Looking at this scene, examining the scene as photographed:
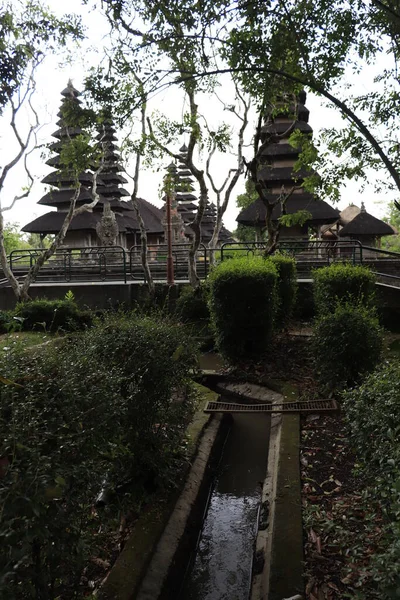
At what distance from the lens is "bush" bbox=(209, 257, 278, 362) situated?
893 cm

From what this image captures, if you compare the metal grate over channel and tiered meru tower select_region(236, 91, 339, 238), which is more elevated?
tiered meru tower select_region(236, 91, 339, 238)

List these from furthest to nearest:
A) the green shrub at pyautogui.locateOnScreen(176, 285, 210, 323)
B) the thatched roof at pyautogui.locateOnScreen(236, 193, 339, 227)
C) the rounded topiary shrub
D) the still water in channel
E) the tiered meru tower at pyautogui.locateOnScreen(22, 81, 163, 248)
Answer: the tiered meru tower at pyautogui.locateOnScreen(22, 81, 163, 248) → the thatched roof at pyautogui.locateOnScreen(236, 193, 339, 227) → the green shrub at pyautogui.locateOnScreen(176, 285, 210, 323) → the still water in channel → the rounded topiary shrub

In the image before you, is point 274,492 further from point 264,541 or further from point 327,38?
point 327,38

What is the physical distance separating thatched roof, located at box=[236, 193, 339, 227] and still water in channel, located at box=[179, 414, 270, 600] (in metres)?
16.5

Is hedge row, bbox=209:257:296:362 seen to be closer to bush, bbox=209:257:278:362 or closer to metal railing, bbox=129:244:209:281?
bush, bbox=209:257:278:362

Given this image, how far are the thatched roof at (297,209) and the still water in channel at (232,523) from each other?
16495 mm

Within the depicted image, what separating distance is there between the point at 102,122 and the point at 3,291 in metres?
13.8

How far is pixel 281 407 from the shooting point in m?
6.98

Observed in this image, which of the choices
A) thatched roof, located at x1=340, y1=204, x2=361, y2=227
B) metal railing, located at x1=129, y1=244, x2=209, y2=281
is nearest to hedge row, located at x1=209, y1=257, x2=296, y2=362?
metal railing, located at x1=129, y1=244, x2=209, y2=281

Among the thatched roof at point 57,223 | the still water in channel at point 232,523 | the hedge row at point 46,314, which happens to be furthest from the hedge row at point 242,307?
the thatched roof at point 57,223

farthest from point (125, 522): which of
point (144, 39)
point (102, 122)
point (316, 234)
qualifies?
point (316, 234)

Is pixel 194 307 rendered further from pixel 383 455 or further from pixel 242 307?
pixel 383 455

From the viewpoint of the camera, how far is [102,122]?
5777 millimetres

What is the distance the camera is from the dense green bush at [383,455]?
2.03 metres
